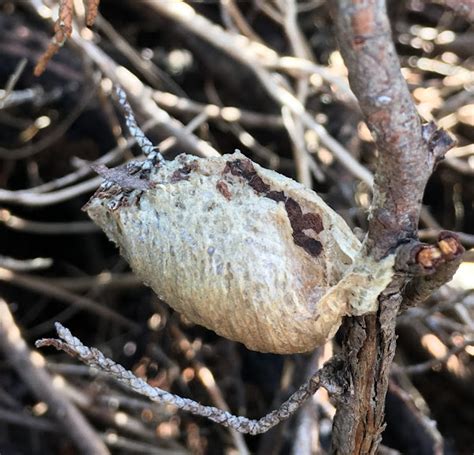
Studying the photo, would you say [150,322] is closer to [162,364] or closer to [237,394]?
[162,364]

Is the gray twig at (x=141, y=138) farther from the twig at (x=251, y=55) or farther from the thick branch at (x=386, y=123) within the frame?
the twig at (x=251, y=55)

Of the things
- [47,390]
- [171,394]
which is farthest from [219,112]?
[171,394]

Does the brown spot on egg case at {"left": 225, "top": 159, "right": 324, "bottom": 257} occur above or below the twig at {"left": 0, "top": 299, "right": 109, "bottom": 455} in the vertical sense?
above

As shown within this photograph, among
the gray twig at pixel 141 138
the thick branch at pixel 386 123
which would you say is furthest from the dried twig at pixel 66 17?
the thick branch at pixel 386 123

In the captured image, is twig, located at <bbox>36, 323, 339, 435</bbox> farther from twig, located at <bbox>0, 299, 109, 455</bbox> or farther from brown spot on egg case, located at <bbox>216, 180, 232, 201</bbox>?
twig, located at <bbox>0, 299, 109, 455</bbox>

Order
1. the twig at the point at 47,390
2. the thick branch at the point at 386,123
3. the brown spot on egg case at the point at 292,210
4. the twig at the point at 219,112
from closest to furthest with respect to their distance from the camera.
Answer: the thick branch at the point at 386,123
the brown spot on egg case at the point at 292,210
the twig at the point at 47,390
the twig at the point at 219,112

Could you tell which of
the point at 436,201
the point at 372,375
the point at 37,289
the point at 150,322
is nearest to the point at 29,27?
the point at 37,289

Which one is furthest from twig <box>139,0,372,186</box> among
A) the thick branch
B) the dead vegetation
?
the thick branch
